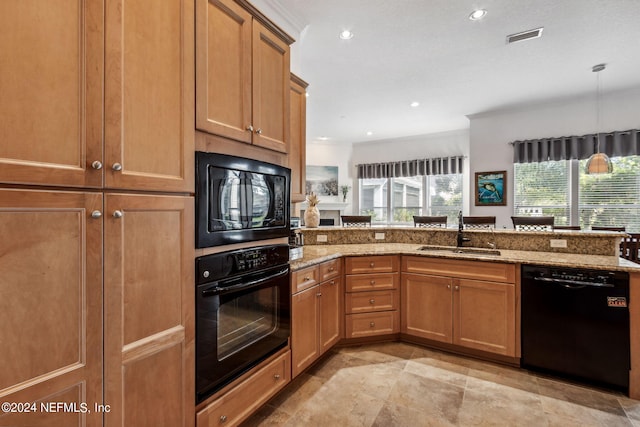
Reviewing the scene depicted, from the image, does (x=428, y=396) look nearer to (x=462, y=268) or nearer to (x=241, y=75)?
(x=462, y=268)

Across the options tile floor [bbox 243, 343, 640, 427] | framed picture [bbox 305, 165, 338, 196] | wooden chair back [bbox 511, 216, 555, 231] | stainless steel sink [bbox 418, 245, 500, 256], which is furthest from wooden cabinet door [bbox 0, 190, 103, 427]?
framed picture [bbox 305, 165, 338, 196]

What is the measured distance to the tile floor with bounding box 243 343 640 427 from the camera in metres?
1.85

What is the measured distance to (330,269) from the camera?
2559mm

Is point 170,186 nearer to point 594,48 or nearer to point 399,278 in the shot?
point 399,278

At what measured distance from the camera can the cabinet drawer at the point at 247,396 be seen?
145cm

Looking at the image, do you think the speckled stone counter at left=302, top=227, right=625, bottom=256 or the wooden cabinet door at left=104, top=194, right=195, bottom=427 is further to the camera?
the speckled stone counter at left=302, top=227, right=625, bottom=256

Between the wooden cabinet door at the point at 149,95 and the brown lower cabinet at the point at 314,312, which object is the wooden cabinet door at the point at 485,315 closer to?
the brown lower cabinet at the point at 314,312

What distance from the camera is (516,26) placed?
290cm

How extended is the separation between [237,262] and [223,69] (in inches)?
37.1

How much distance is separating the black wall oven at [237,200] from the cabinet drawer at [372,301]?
4.00ft

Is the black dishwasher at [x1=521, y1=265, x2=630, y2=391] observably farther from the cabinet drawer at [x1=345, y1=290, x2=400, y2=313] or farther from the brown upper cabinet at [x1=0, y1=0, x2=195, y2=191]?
the brown upper cabinet at [x1=0, y1=0, x2=195, y2=191]

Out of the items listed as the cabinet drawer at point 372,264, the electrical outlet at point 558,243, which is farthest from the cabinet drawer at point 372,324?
the electrical outlet at point 558,243

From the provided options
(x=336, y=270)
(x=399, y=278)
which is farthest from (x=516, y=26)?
(x=336, y=270)

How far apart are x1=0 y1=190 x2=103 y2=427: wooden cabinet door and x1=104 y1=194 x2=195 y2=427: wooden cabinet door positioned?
0.05 m
